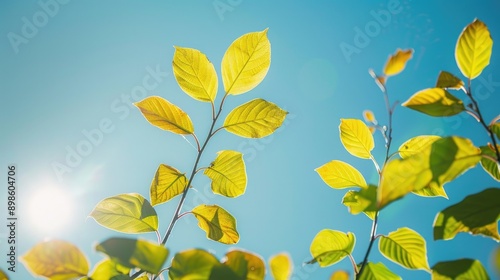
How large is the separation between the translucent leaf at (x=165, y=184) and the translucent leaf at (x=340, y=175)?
46cm

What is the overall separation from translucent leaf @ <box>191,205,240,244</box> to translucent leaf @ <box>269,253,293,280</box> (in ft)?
1.03

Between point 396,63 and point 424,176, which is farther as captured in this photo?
point 396,63

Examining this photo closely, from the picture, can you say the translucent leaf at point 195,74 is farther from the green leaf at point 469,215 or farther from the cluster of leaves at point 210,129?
the green leaf at point 469,215

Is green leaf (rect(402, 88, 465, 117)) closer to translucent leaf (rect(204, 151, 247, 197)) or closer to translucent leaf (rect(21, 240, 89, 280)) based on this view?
translucent leaf (rect(204, 151, 247, 197))

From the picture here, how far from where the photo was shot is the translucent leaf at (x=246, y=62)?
1162 mm

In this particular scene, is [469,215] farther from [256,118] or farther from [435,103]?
[256,118]

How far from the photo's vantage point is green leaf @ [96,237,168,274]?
0.58 metres

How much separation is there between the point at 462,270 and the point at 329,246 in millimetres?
368

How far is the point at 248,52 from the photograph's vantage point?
1.17 metres

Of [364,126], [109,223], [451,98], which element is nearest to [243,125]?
[364,126]

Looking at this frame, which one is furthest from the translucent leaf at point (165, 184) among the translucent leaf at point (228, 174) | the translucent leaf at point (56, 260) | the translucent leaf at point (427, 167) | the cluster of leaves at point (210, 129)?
the translucent leaf at point (427, 167)

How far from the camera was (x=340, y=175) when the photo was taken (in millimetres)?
1170

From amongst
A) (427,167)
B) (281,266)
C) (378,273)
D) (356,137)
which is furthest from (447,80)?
(281,266)

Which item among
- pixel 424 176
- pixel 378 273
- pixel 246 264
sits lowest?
pixel 378 273
